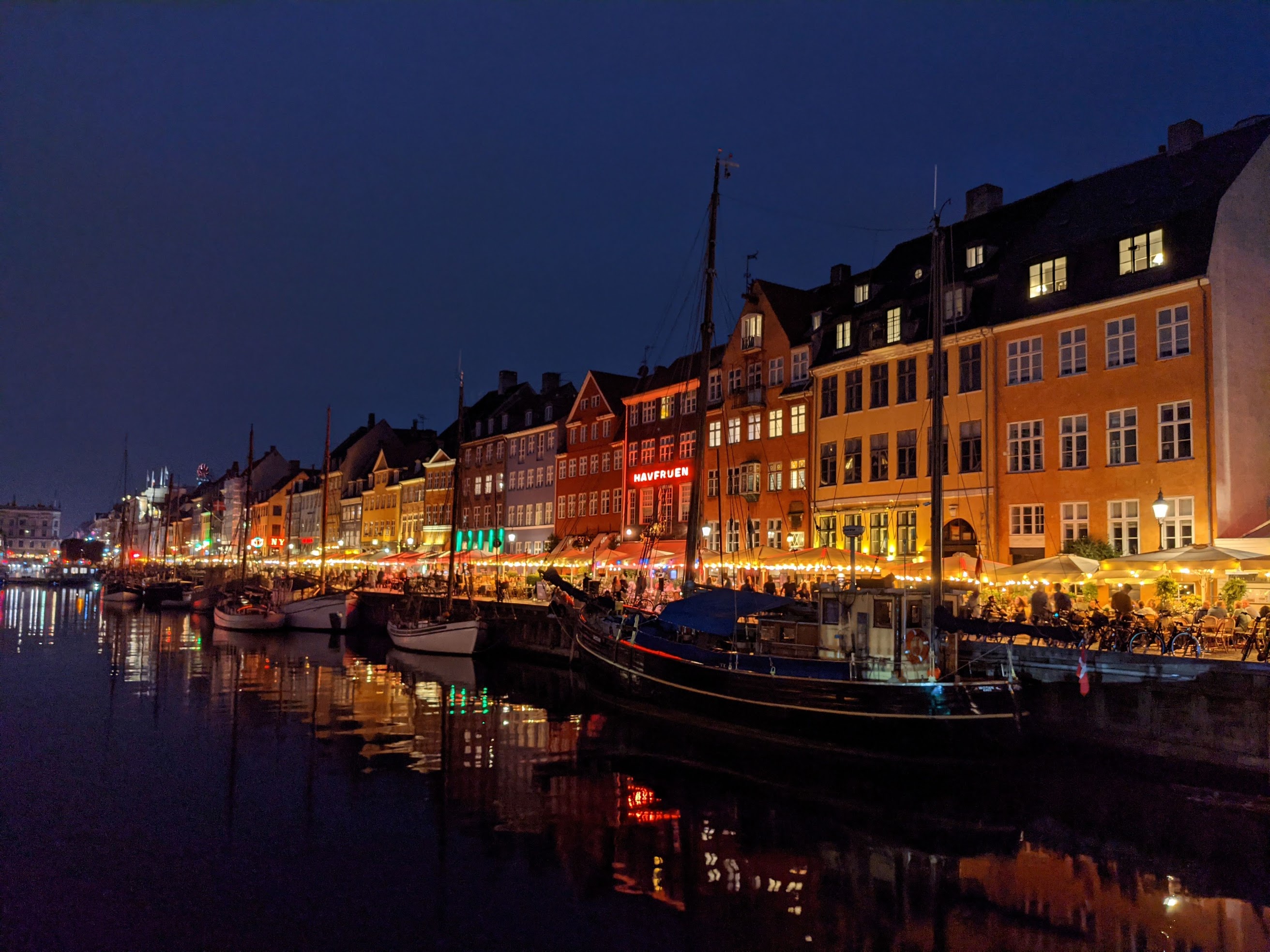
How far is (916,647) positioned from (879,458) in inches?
683

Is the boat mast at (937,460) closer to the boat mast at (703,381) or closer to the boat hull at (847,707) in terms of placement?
the boat hull at (847,707)

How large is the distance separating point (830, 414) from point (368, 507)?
6354 centimetres

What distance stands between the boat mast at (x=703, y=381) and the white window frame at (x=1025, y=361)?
1132 cm

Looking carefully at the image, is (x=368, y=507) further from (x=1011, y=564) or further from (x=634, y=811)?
(x=634, y=811)

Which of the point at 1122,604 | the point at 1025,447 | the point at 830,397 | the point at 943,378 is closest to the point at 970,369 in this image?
the point at 943,378

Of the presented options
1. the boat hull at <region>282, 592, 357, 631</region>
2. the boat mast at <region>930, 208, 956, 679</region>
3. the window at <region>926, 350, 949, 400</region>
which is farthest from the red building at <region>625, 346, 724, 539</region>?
the boat mast at <region>930, 208, 956, 679</region>

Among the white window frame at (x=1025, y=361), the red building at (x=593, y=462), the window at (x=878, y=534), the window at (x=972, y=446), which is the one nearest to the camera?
the white window frame at (x=1025, y=361)

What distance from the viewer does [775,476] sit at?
43.2 m

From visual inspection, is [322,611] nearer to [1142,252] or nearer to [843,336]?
[843,336]

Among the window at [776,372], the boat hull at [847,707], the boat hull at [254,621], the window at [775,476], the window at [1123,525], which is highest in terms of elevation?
the window at [776,372]

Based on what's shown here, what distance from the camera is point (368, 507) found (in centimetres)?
9231

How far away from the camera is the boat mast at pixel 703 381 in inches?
1090

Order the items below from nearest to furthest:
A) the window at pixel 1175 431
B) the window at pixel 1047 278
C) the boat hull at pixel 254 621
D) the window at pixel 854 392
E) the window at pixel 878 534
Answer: the window at pixel 1175 431 < the window at pixel 1047 278 < the window at pixel 878 534 < the window at pixel 854 392 < the boat hull at pixel 254 621

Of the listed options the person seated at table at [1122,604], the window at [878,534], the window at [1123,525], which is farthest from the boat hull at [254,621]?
the person seated at table at [1122,604]
